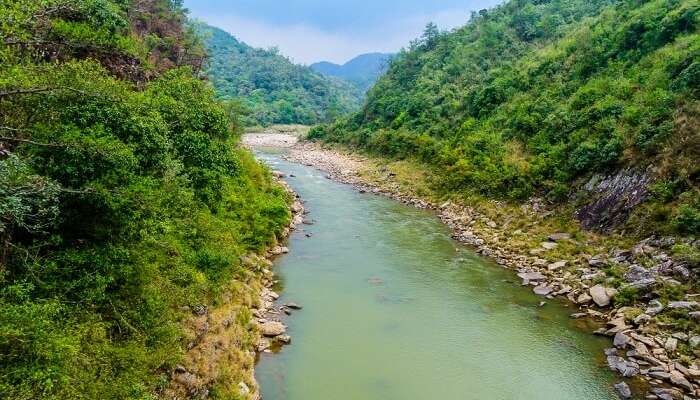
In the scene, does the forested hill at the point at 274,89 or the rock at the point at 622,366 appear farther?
the forested hill at the point at 274,89

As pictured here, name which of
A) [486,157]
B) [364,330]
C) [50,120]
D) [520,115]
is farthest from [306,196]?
[50,120]

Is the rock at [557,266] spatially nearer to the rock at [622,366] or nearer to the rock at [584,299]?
the rock at [584,299]

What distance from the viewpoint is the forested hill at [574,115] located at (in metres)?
19.7

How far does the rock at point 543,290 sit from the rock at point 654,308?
353 centimetres

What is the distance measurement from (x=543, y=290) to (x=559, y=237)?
447 centimetres

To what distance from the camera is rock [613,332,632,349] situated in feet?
46.2

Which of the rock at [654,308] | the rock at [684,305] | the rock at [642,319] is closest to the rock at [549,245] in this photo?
the rock at [654,308]

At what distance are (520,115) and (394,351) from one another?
2419 cm

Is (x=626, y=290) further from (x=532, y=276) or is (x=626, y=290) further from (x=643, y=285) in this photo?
(x=532, y=276)

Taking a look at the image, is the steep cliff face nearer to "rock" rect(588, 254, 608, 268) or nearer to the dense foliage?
"rock" rect(588, 254, 608, 268)

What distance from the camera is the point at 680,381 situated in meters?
12.2

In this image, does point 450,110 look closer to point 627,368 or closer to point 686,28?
point 686,28

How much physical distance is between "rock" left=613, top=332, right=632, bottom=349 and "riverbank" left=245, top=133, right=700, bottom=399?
0.07 ft

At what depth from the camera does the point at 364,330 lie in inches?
595
